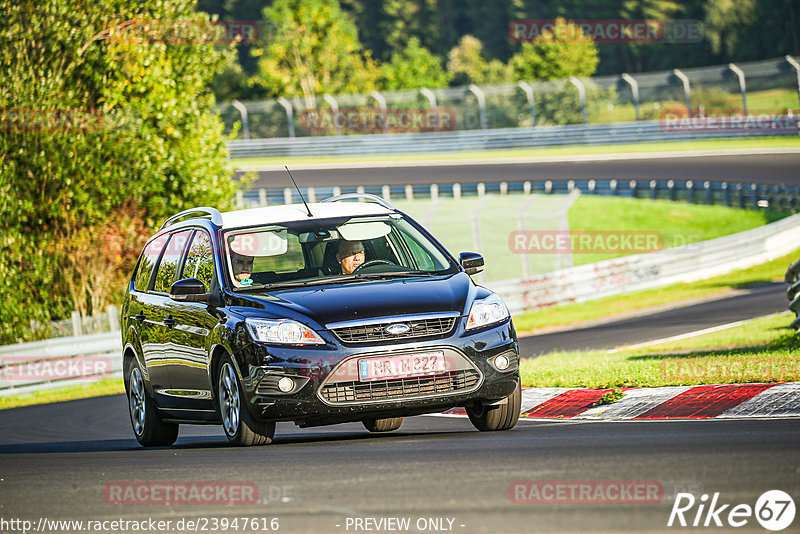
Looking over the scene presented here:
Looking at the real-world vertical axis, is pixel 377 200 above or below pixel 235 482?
above

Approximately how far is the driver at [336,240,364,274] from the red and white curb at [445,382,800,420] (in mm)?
2209

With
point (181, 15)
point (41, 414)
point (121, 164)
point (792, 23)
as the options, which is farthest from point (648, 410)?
point (792, 23)

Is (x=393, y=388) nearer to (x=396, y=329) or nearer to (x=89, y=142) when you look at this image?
(x=396, y=329)

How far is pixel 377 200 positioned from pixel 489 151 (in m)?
43.3

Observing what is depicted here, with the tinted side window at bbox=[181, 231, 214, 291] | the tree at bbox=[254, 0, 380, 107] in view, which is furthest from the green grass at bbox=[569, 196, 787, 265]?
the tree at bbox=[254, 0, 380, 107]

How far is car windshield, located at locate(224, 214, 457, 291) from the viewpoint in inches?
359

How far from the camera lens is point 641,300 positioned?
2789 centimetres

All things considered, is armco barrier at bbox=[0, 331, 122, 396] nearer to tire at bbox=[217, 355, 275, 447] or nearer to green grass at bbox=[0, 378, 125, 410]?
green grass at bbox=[0, 378, 125, 410]

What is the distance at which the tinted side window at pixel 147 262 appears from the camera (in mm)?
10625

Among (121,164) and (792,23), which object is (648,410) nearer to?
(121,164)

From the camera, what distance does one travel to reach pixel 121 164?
2534cm

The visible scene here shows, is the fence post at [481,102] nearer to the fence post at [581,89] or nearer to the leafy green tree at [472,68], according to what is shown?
the fence post at [581,89]

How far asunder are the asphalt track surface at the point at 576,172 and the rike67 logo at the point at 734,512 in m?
33.5

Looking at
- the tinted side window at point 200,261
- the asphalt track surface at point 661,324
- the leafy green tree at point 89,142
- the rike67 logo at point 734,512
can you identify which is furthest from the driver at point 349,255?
the leafy green tree at point 89,142
